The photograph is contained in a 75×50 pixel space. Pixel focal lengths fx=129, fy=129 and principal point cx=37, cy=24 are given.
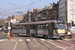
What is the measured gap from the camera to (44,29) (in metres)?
21.3

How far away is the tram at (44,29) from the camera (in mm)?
19656

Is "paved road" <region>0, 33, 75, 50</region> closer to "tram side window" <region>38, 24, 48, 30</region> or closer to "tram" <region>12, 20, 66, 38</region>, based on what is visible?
"tram" <region>12, 20, 66, 38</region>

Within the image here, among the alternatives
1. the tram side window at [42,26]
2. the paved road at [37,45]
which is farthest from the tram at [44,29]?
the paved road at [37,45]

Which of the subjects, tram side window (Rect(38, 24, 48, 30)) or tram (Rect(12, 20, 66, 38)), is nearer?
tram (Rect(12, 20, 66, 38))

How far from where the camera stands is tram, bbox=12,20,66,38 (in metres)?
19.7

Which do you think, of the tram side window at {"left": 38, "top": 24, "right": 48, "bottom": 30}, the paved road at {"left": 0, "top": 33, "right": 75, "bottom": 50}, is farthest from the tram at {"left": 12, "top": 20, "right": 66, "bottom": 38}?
the paved road at {"left": 0, "top": 33, "right": 75, "bottom": 50}

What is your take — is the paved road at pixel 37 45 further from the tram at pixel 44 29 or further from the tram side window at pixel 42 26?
the tram side window at pixel 42 26

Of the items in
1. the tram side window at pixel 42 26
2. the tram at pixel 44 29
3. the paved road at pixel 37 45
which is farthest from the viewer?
the tram side window at pixel 42 26

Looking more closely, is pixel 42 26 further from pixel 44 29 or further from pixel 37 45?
pixel 37 45

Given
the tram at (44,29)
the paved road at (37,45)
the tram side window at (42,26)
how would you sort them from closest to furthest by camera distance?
the paved road at (37,45), the tram at (44,29), the tram side window at (42,26)

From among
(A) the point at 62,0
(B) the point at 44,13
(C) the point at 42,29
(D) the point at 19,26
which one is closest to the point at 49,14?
(B) the point at 44,13

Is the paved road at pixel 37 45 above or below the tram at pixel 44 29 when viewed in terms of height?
below

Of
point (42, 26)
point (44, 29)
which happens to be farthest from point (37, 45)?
point (42, 26)

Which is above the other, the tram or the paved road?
the tram
